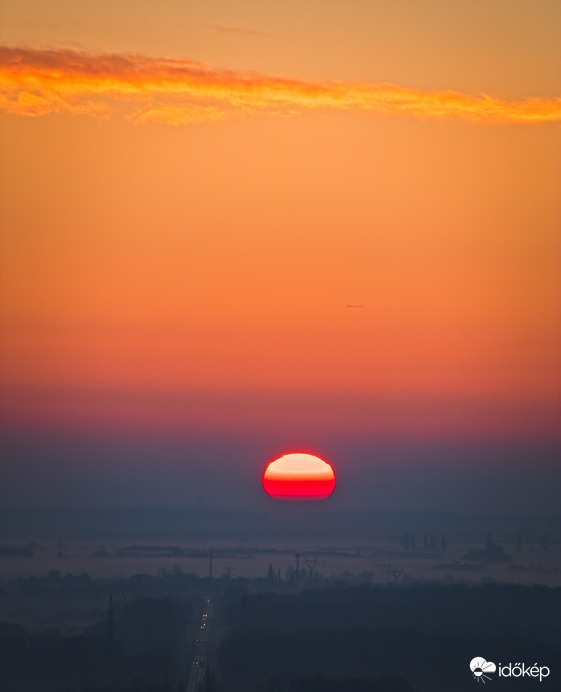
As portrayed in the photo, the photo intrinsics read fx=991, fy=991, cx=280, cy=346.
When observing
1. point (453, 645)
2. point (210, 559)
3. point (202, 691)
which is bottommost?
point (202, 691)

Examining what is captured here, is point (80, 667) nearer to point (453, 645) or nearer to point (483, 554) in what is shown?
point (453, 645)

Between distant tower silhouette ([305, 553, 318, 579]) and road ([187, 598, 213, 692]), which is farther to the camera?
distant tower silhouette ([305, 553, 318, 579])

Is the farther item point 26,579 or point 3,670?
point 26,579

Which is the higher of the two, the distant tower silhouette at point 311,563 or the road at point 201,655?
the distant tower silhouette at point 311,563

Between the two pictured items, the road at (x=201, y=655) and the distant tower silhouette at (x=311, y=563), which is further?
the distant tower silhouette at (x=311, y=563)

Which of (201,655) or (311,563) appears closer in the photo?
(201,655)

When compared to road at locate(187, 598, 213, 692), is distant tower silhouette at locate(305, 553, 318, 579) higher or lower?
higher

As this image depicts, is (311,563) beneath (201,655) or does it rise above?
above

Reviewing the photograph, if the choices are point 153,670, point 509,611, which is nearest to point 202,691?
point 153,670
